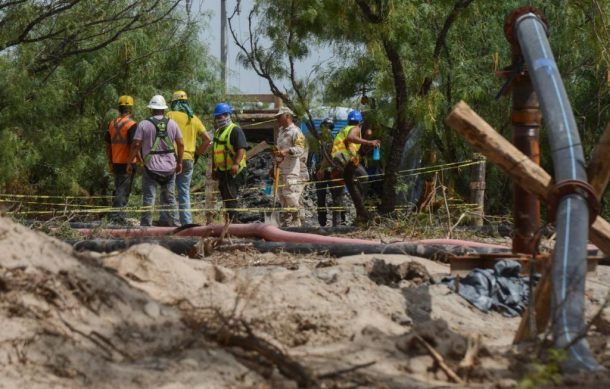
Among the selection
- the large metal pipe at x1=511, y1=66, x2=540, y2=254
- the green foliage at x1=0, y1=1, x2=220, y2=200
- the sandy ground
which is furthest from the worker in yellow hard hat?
the sandy ground

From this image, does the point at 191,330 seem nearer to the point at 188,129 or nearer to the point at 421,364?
the point at 421,364

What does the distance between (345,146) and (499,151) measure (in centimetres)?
912

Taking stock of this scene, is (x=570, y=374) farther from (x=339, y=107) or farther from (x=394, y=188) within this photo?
(x=339, y=107)

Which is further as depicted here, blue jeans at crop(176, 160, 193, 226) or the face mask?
the face mask

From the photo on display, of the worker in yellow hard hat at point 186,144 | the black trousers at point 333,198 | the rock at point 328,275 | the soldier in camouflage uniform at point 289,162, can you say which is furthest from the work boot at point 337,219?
the rock at point 328,275

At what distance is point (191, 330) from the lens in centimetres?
520

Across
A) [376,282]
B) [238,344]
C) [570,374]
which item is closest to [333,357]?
[238,344]

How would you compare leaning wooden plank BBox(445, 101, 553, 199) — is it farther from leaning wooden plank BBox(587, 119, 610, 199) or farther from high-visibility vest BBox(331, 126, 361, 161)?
high-visibility vest BBox(331, 126, 361, 161)

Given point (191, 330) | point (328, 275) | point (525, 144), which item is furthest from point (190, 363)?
point (525, 144)

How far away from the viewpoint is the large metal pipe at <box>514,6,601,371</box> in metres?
5.12

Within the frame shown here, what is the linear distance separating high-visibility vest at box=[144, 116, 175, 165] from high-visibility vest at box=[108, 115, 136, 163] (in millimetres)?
1360

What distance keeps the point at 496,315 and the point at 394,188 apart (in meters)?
7.52

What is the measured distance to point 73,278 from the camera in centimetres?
526

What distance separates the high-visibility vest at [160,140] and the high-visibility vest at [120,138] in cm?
136
